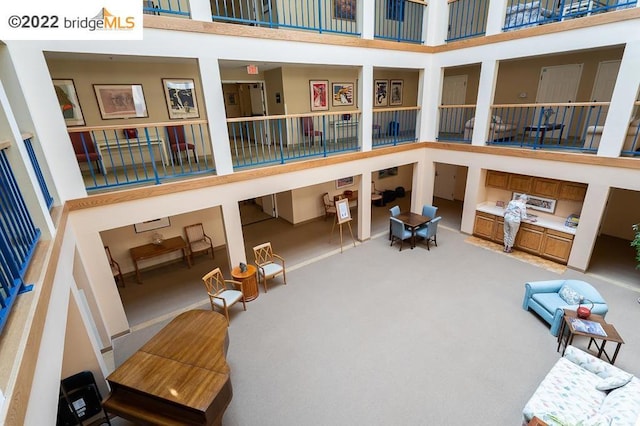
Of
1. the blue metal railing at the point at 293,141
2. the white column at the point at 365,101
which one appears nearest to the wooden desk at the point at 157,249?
the blue metal railing at the point at 293,141

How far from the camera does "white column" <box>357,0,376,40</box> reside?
21.6ft

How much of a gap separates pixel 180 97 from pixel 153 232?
10.8ft

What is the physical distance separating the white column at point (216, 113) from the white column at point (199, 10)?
594mm

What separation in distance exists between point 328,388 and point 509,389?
2.45 metres

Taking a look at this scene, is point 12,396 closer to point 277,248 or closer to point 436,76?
point 277,248

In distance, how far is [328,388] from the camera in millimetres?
4207

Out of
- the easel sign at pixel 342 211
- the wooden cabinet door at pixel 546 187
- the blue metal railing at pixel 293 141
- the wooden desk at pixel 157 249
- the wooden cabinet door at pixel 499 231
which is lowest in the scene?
the wooden cabinet door at pixel 499 231

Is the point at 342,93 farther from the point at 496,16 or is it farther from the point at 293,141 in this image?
the point at 496,16

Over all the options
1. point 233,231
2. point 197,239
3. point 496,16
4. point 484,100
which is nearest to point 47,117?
point 233,231

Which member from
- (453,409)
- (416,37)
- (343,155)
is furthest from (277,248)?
(416,37)

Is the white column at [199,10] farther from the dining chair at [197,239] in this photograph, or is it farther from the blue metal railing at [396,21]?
the blue metal railing at [396,21]

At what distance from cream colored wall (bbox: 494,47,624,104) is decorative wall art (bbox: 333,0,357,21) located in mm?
4550

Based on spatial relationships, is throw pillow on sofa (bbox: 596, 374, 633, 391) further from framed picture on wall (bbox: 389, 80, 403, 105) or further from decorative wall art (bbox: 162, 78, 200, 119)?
framed picture on wall (bbox: 389, 80, 403, 105)

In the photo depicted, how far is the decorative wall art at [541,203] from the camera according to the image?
7383mm
